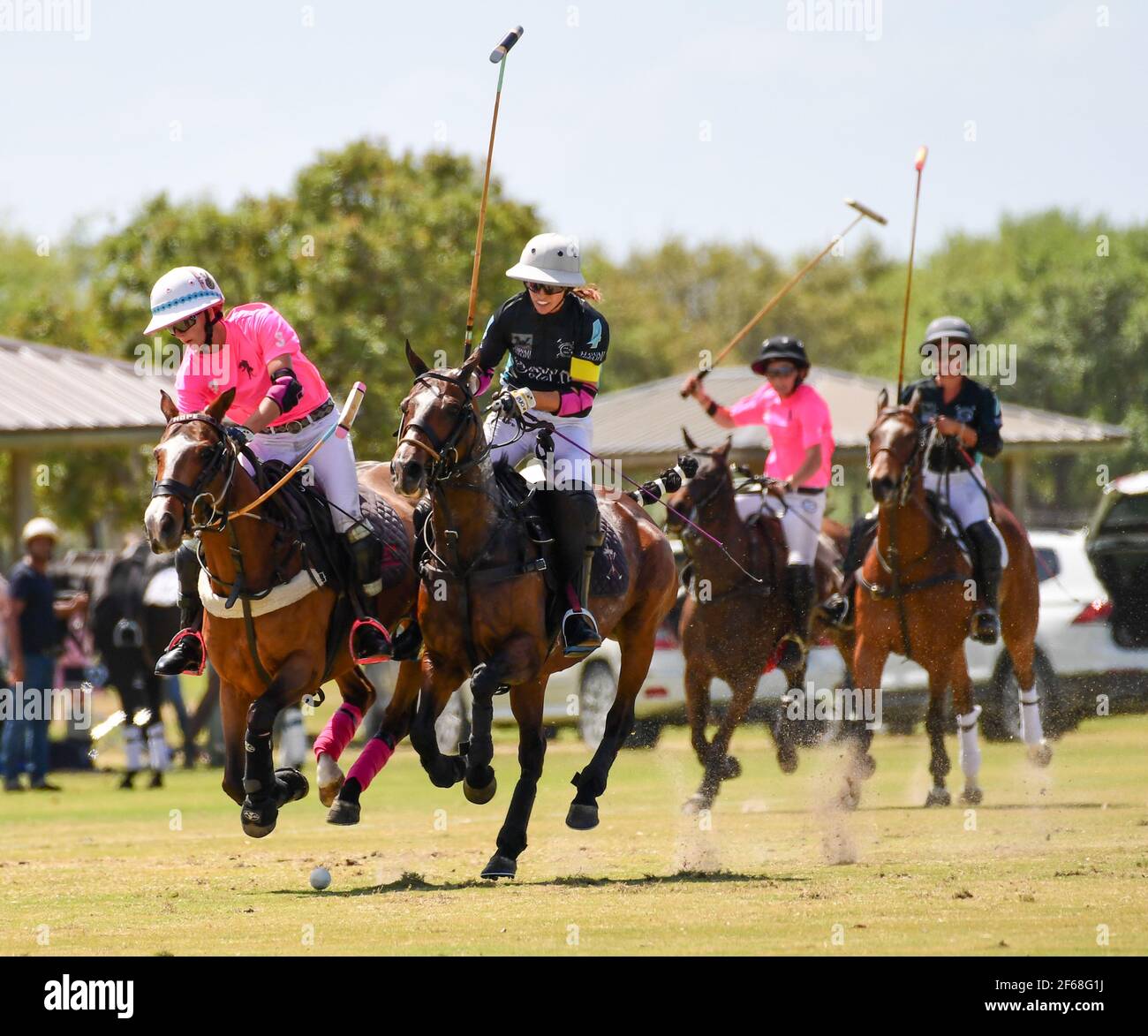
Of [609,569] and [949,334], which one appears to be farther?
[949,334]

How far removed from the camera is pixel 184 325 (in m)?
11.1

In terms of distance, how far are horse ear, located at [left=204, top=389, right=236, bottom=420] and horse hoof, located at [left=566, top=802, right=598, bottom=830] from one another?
286 cm

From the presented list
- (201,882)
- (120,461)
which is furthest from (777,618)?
(120,461)

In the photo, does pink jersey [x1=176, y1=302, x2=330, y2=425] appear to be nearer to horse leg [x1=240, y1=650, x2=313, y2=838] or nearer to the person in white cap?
the person in white cap

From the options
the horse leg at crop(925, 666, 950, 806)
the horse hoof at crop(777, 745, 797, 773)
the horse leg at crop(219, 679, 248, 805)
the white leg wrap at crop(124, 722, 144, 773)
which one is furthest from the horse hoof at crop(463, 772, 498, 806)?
the white leg wrap at crop(124, 722, 144, 773)

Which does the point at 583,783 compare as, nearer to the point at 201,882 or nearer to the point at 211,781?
the point at 201,882

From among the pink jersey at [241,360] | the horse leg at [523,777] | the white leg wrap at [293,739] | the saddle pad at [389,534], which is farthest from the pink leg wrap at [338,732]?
the white leg wrap at [293,739]

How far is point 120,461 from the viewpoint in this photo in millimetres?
42594

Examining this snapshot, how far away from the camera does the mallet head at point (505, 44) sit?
12.1 m

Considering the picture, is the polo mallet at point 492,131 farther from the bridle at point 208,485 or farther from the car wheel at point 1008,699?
the car wheel at point 1008,699

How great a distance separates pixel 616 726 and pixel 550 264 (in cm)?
279

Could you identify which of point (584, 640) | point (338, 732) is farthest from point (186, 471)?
point (584, 640)

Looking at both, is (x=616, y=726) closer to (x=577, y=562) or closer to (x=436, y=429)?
(x=577, y=562)
